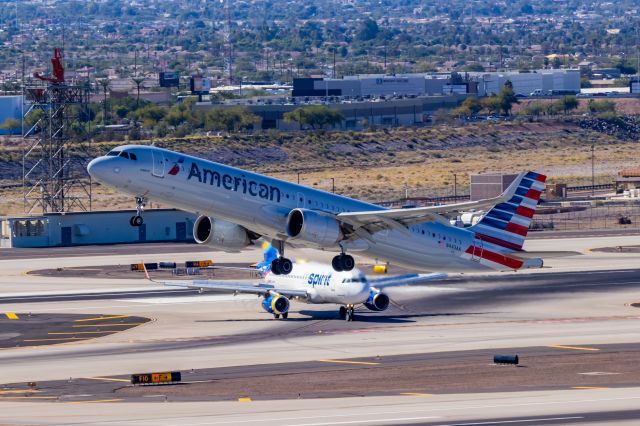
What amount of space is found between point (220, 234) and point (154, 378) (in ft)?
46.6

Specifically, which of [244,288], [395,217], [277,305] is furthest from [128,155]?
[244,288]

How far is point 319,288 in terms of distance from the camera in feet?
310

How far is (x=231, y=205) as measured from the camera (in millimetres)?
76062

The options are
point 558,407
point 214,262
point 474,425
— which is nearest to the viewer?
point 474,425

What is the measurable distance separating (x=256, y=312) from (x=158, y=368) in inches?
975

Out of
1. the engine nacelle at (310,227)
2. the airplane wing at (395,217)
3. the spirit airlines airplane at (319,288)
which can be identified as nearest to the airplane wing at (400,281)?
the spirit airlines airplane at (319,288)

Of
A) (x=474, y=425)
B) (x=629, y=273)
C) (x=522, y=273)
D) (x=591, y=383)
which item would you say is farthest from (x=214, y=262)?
(x=474, y=425)

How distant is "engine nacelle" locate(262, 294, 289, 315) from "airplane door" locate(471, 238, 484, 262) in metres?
13.2

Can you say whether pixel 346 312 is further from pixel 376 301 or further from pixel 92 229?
pixel 92 229

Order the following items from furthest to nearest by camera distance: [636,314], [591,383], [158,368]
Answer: [636,314] < [158,368] < [591,383]

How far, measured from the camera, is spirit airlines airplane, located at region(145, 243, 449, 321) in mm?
92562

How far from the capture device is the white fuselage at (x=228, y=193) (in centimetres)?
7275

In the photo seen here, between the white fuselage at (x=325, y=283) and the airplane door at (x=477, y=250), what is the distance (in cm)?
735

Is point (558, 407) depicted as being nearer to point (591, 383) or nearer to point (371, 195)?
point (591, 383)
